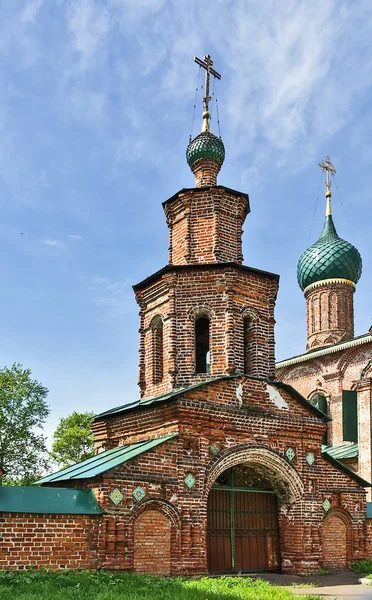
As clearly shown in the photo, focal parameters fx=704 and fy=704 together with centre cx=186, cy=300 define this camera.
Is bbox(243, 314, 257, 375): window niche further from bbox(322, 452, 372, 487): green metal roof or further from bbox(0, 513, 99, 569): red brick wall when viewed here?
bbox(0, 513, 99, 569): red brick wall

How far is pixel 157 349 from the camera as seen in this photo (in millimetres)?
15086

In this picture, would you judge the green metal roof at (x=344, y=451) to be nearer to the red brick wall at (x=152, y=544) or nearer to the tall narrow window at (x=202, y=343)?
the tall narrow window at (x=202, y=343)

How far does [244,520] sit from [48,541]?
4.31 m

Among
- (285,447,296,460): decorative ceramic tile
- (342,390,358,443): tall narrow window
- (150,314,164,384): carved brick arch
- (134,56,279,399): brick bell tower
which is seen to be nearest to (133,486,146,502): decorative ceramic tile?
(134,56,279,399): brick bell tower

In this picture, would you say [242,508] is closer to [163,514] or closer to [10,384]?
[163,514]

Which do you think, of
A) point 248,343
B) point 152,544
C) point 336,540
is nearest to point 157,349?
point 248,343

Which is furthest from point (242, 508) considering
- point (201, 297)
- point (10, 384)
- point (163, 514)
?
point (10, 384)

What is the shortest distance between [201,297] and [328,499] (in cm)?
477

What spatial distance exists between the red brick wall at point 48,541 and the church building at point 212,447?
5 centimetres

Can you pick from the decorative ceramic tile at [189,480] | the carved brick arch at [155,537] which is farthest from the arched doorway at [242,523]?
the carved brick arch at [155,537]

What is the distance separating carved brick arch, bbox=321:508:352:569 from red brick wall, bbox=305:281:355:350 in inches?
430

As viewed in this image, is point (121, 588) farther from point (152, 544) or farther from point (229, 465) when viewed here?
point (229, 465)

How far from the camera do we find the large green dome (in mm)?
24953

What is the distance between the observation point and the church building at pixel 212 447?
38.0 ft
